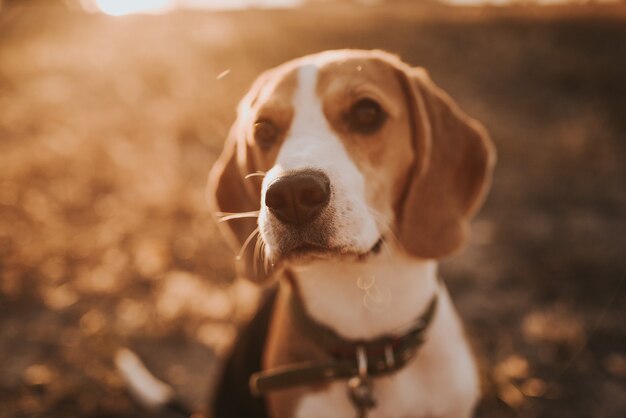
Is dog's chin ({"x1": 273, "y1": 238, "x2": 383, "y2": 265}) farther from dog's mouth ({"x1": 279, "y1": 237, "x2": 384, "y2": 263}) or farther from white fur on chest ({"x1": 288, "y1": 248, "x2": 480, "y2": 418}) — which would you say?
white fur on chest ({"x1": 288, "y1": 248, "x2": 480, "y2": 418})

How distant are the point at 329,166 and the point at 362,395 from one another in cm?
94

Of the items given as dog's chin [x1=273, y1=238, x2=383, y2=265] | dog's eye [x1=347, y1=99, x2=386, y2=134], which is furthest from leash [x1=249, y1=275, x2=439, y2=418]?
dog's eye [x1=347, y1=99, x2=386, y2=134]

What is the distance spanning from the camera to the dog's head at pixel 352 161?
188 cm

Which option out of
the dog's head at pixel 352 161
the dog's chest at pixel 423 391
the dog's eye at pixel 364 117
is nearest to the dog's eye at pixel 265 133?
the dog's head at pixel 352 161

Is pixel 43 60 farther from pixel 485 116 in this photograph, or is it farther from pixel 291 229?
pixel 291 229

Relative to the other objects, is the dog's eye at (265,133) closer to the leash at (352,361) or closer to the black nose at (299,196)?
the black nose at (299,196)

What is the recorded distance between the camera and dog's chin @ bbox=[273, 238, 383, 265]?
1902 millimetres

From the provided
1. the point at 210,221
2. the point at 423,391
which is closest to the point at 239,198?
the point at 423,391

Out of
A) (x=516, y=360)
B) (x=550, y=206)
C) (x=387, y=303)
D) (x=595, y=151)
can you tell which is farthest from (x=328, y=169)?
(x=595, y=151)

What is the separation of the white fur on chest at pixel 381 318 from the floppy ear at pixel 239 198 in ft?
0.95

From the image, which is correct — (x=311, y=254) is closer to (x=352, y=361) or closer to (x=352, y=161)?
(x=352, y=161)

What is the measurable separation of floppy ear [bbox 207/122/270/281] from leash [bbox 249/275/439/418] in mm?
321

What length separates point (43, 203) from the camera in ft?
19.3

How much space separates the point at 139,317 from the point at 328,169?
3036 mm
